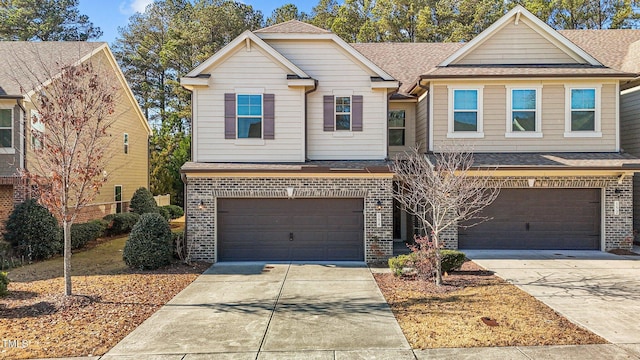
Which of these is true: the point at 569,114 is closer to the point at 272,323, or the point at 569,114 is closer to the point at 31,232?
the point at 272,323

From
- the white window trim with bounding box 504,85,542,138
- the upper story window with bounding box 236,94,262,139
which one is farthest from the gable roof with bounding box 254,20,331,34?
the white window trim with bounding box 504,85,542,138

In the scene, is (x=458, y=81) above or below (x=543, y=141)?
above

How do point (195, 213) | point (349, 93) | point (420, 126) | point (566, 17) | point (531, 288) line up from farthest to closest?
point (566, 17), point (420, 126), point (349, 93), point (195, 213), point (531, 288)

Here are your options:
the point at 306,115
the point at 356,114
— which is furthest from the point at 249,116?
the point at 356,114

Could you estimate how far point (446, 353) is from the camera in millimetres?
5359

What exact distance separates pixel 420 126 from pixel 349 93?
10.7 feet

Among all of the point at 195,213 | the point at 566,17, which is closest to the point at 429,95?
the point at 195,213

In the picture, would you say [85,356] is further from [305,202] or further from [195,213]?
[305,202]

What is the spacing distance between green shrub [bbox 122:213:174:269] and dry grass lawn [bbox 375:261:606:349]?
5.89 m

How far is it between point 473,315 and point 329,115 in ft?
24.3

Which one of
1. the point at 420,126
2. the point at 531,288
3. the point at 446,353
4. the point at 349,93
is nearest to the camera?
the point at 446,353

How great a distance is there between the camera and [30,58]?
15969 millimetres

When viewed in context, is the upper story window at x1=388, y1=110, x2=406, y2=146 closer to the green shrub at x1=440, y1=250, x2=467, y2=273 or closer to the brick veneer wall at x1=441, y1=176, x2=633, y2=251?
the brick veneer wall at x1=441, y1=176, x2=633, y2=251

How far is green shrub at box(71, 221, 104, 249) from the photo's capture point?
13422mm
